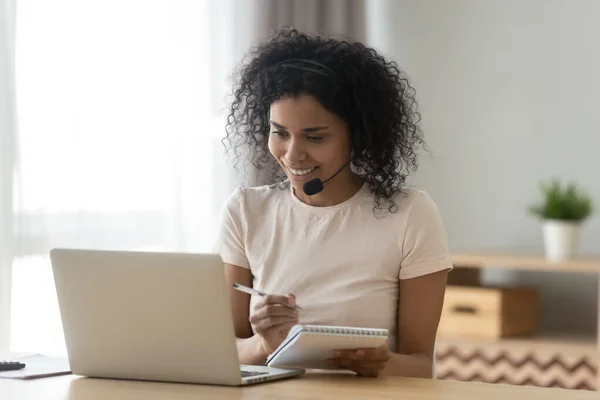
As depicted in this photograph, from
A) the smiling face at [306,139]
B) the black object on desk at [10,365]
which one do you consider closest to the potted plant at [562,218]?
the smiling face at [306,139]

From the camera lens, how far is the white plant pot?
3.06 meters

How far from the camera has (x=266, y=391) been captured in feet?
4.91

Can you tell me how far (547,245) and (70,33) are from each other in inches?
65.1

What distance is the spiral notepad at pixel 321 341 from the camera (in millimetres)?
1504

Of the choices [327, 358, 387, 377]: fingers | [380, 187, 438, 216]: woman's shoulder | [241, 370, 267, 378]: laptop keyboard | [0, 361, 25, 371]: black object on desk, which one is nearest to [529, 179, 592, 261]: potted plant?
[380, 187, 438, 216]: woman's shoulder

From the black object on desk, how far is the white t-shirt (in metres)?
0.51

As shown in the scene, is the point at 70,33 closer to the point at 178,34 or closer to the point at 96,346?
the point at 178,34

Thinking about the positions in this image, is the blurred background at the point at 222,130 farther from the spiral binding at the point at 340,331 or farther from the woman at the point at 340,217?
the spiral binding at the point at 340,331

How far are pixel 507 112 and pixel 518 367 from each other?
0.97m

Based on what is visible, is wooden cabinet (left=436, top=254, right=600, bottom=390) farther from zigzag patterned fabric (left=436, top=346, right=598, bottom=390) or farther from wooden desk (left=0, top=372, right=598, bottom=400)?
wooden desk (left=0, top=372, right=598, bottom=400)

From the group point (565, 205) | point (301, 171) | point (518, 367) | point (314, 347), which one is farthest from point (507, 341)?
point (314, 347)

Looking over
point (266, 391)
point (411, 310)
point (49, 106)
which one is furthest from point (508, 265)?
point (266, 391)

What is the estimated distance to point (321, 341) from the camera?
1529 millimetres

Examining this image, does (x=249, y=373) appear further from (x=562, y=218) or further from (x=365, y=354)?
(x=562, y=218)
